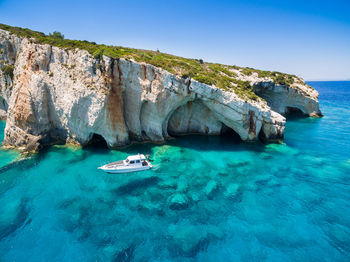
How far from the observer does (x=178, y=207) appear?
15.4 m

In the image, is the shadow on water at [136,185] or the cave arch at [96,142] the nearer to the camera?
the shadow on water at [136,185]

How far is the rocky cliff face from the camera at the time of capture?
78.9 ft

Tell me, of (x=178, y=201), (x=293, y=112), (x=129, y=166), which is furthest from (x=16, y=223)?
(x=293, y=112)

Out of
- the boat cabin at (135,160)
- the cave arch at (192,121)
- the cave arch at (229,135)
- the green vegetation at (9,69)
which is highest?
the green vegetation at (9,69)

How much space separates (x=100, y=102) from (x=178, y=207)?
17.0 m

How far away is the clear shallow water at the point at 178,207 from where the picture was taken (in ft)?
39.5

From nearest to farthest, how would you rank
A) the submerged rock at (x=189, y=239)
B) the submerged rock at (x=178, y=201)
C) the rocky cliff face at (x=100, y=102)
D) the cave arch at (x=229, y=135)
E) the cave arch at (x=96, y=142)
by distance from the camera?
the submerged rock at (x=189, y=239)
the submerged rock at (x=178, y=201)
the rocky cliff face at (x=100, y=102)
the cave arch at (x=96, y=142)
the cave arch at (x=229, y=135)

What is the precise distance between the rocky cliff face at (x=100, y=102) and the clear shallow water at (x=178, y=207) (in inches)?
143

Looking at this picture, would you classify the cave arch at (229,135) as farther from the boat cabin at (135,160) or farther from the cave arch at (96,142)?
the cave arch at (96,142)

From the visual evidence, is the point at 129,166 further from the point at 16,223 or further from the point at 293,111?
the point at 293,111

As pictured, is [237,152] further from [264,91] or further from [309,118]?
[309,118]

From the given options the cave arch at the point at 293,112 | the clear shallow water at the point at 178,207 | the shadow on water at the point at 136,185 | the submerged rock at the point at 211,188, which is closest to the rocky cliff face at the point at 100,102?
the clear shallow water at the point at 178,207

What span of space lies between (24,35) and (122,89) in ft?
66.2

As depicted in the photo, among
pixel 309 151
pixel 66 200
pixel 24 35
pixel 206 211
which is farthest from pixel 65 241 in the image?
pixel 24 35
